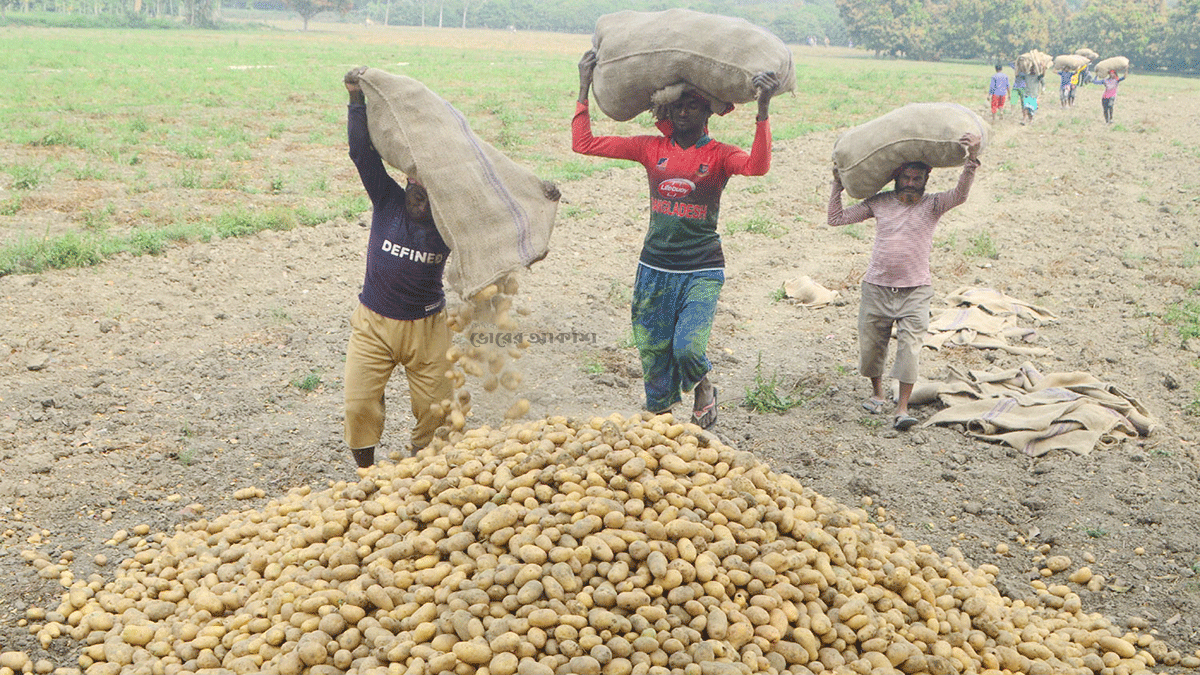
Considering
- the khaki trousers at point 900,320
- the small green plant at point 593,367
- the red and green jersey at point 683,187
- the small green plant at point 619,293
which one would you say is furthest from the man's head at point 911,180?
the small green plant at point 619,293

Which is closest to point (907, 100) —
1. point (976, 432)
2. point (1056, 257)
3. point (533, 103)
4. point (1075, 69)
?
point (1075, 69)

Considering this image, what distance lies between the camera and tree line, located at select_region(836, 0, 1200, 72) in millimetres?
50281

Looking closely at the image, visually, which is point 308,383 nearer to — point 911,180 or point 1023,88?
point 911,180

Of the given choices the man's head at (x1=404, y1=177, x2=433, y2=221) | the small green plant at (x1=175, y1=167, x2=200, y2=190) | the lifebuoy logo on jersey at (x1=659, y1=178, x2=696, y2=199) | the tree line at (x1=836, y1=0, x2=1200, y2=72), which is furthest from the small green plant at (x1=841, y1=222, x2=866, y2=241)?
the tree line at (x1=836, y1=0, x2=1200, y2=72)

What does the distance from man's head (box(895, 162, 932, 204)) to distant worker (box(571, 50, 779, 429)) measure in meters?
1.40

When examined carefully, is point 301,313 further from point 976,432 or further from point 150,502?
point 976,432

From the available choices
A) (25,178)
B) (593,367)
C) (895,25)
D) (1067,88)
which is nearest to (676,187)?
(593,367)

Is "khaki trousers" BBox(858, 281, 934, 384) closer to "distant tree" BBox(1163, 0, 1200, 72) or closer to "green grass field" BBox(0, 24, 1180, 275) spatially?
"green grass field" BBox(0, 24, 1180, 275)

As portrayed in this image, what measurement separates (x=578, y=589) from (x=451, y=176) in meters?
1.83

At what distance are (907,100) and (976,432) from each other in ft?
67.3

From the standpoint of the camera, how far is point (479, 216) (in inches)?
149

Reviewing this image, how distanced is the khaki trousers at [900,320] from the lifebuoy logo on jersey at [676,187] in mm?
1711

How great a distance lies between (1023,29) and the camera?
52281 mm

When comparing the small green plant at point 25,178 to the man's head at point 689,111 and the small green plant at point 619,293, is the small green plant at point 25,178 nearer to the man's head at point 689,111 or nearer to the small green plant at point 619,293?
the small green plant at point 619,293
